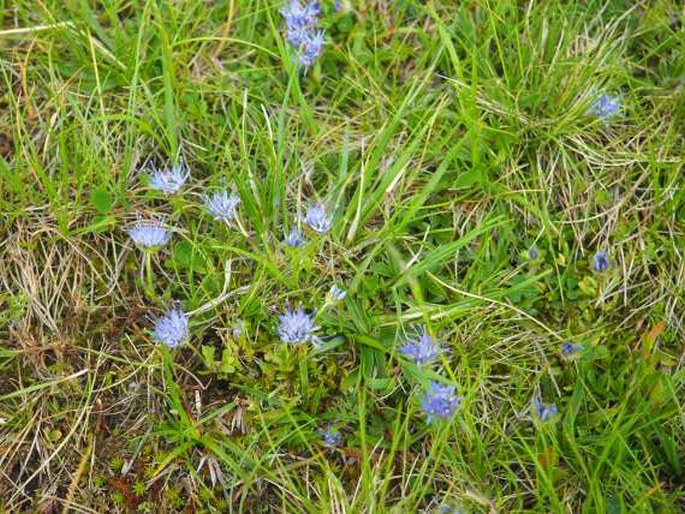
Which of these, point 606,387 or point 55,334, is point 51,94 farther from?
point 606,387

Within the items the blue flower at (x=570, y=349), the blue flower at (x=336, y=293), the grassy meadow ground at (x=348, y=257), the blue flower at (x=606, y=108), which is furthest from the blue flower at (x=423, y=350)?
the blue flower at (x=606, y=108)

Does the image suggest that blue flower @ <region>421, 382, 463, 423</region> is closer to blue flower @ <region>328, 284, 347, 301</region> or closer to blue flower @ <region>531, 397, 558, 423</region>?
blue flower @ <region>531, 397, 558, 423</region>

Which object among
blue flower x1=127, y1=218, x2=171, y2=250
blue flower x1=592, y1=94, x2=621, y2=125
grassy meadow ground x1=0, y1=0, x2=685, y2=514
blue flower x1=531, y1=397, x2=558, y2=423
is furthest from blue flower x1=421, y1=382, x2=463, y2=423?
blue flower x1=592, y1=94, x2=621, y2=125

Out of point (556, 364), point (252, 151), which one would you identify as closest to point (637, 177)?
point (556, 364)

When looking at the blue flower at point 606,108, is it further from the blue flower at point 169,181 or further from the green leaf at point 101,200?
the green leaf at point 101,200

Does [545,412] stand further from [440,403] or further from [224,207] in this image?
[224,207]

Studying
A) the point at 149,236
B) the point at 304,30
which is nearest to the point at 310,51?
the point at 304,30
